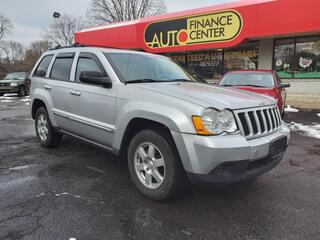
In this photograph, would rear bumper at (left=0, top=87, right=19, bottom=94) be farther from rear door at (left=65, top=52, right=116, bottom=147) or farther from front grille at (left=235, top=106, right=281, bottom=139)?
front grille at (left=235, top=106, right=281, bottom=139)

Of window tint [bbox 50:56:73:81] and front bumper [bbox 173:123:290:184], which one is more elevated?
window tint [bbox 50:56:73:81]

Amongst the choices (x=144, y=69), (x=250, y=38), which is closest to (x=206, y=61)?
(x=250, y=38)

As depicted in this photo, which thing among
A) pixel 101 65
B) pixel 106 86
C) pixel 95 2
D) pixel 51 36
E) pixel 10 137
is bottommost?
pixel 10 137

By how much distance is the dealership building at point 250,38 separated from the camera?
11916 mm

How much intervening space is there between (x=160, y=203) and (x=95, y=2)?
5172 centimetres

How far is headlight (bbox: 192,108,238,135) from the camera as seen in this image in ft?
9.74

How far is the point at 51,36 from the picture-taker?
176 feet

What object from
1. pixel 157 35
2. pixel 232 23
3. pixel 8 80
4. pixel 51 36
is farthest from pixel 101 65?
pixel 51 36

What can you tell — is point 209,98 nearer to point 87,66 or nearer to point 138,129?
point 138,129

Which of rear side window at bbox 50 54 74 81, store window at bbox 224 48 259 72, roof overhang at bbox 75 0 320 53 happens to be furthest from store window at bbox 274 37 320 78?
rear side window at bbox 50 54 74 81

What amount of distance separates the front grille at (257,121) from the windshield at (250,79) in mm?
5146

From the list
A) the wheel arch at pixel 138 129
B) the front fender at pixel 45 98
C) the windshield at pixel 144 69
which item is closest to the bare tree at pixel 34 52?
the front fender at pixel 45 98

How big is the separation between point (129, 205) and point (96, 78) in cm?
168

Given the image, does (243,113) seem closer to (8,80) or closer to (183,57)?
(183,57)
